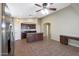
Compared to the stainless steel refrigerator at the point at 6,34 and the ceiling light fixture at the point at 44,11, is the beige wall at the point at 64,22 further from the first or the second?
the stainless steel refrigerator at the point at 6,34

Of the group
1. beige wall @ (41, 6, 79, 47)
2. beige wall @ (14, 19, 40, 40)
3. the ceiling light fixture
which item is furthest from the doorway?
the ceiling light fixture

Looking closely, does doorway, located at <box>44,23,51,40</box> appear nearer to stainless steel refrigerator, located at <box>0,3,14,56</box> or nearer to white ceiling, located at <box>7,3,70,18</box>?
white ceiling, located at <box>7,3,70,18</box>

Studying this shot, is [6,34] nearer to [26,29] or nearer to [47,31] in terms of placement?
[26,29]

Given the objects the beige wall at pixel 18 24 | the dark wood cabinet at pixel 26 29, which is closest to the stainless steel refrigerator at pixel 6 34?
the beige wall at pixel 18 24

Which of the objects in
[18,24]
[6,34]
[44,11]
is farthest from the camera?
[44,11]

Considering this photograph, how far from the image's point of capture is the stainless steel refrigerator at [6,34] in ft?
5.82

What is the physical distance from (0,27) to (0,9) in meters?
0.32

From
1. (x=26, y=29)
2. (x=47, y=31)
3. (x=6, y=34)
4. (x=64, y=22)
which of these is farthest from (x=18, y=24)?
(x=64, y=22)

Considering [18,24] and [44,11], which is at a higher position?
[44,11]

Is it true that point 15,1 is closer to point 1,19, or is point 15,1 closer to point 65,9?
point 1,19

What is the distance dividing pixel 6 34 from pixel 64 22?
1.24 meters

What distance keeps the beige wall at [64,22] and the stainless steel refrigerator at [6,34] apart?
0.70 m

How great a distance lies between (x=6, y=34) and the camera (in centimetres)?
184

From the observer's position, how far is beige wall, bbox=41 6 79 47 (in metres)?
2.10
